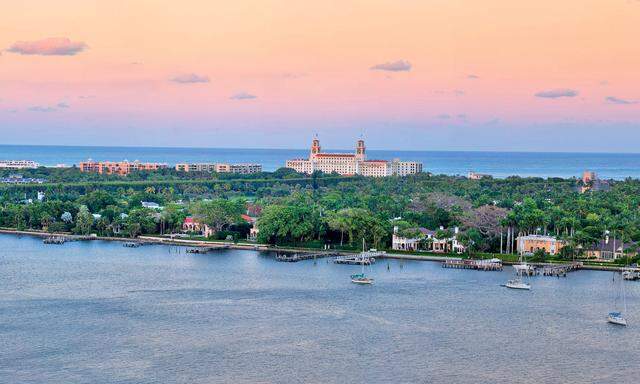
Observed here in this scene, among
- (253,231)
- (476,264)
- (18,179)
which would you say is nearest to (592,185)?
(253,231)

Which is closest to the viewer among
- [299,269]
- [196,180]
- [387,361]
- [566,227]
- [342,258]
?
[387,361]

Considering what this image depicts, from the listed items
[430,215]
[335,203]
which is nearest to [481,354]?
[430,215]

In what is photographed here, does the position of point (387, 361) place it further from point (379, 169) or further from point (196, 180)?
point (379, 169)

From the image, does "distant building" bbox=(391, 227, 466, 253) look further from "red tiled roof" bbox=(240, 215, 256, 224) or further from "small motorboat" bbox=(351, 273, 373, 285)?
"red tiled roof" bbox=(240, 215, 256, 224)

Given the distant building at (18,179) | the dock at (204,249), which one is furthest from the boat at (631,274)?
the distant building at (18,179)

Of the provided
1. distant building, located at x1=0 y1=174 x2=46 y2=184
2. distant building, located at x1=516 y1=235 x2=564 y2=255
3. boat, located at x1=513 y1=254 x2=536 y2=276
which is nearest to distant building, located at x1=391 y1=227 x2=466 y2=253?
distant building, located at x1=516 y1=235 x2=564 y2=255
